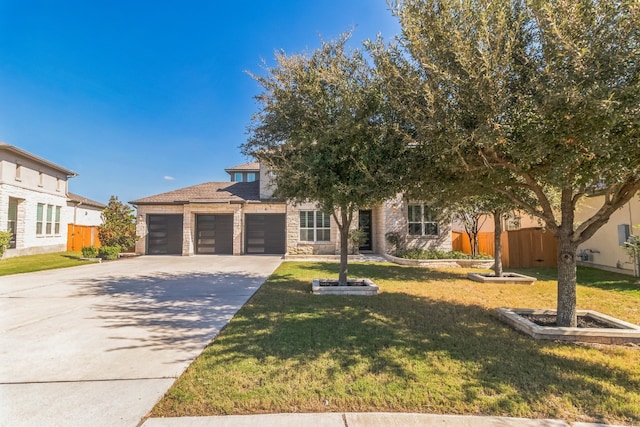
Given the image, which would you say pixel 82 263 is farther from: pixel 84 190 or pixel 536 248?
pixel 536 248

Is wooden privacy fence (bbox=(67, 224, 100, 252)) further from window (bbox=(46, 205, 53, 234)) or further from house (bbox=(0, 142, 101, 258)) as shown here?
window (bbox=(46, 205, 53, 234))

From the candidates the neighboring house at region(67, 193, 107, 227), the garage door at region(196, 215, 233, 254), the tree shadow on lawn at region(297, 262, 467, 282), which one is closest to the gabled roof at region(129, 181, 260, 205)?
the garage door at region(196, 215, 233, 254)

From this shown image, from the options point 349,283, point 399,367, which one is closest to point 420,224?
point 349,283

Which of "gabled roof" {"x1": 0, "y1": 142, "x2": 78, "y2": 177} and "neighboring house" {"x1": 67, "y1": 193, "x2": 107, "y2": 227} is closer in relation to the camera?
"gabled roof" {"x1": 0, "y1": 142, "x2": 78, "y2": 177}

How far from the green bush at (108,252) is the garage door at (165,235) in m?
2.40

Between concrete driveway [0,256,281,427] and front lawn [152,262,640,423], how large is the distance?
0.39 metres

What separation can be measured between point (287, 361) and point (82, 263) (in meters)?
15.0

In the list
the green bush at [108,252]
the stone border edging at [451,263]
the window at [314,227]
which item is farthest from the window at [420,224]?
the green bush at [108,252]

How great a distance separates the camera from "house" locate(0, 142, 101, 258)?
16.1m

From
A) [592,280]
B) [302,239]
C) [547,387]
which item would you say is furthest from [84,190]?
[592,280]

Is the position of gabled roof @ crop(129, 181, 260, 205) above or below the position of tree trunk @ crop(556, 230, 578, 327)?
above

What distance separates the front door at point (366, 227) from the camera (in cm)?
1747

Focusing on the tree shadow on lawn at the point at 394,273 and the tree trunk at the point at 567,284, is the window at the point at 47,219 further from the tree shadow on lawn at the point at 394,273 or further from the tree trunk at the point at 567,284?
the tree trunk at the point at 567,284

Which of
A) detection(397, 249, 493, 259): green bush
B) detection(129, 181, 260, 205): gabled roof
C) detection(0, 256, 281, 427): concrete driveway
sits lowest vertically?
detection(0, 256, 281, 427): concrete driveway
